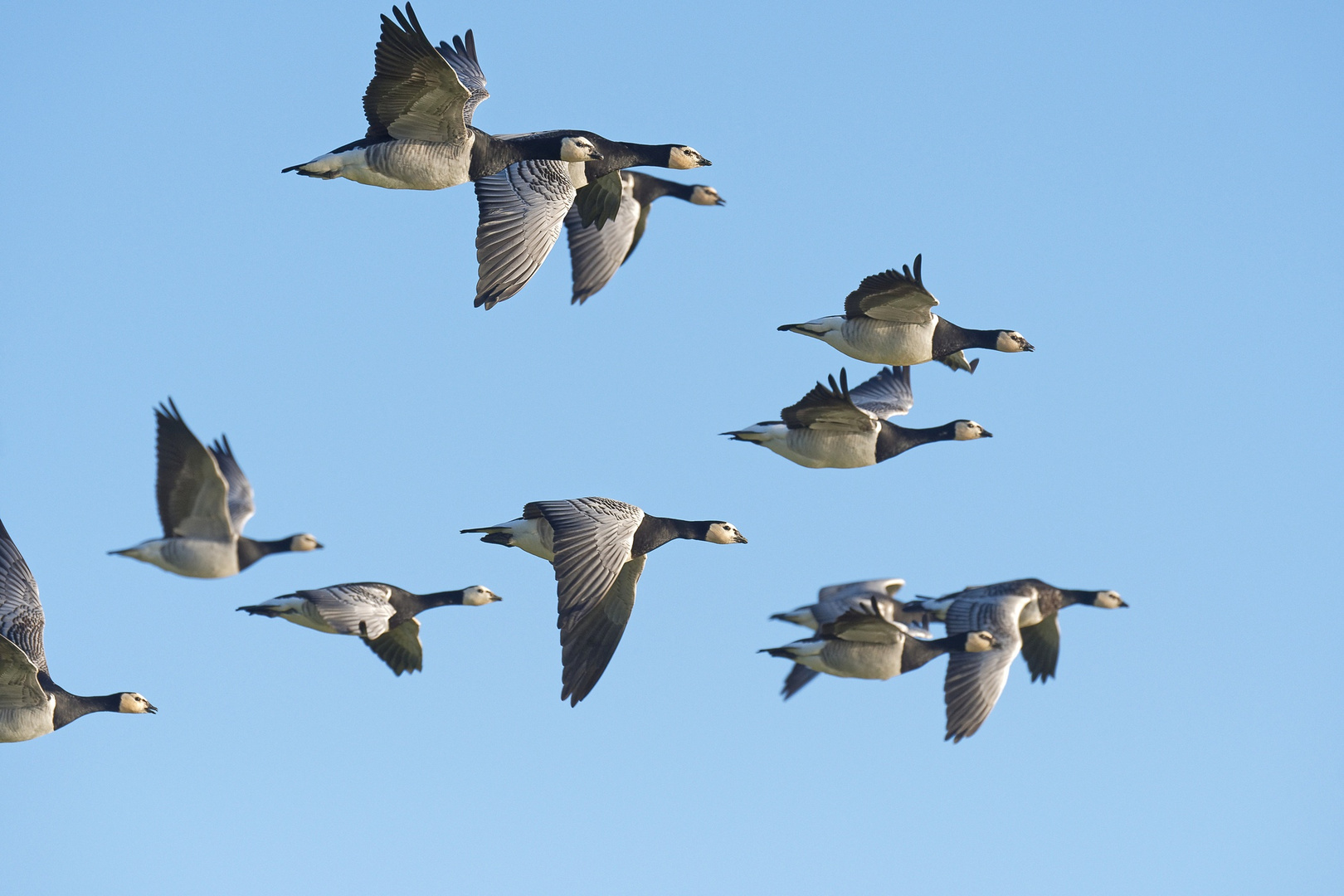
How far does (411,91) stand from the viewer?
13906mm

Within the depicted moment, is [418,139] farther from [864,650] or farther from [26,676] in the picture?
[864,650]

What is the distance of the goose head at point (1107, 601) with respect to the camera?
20866 mm

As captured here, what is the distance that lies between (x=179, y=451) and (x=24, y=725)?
4.04 m

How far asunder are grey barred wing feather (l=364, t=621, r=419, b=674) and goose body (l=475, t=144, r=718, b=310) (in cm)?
584

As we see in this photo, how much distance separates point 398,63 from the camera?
44.9 feet

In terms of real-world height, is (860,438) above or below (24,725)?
above

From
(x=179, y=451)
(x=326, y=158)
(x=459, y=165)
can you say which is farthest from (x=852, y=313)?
(x=179, y=451)

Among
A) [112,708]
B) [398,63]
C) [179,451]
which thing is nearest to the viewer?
[398,63]

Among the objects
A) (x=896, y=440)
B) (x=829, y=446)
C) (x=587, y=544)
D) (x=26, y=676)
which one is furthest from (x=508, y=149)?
(x=26, y=676)

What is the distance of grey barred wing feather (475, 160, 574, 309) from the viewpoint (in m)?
14.2

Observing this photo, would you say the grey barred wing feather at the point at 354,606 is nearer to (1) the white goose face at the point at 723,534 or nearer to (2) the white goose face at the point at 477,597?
(2) the white goose face at the point at 477,597

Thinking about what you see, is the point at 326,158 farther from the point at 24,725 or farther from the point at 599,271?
the point at 24,725

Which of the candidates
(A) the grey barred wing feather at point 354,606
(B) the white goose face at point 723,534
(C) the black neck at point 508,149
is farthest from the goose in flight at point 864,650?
(C) the black neck at point 508,149

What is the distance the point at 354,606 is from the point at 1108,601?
31.8ft
